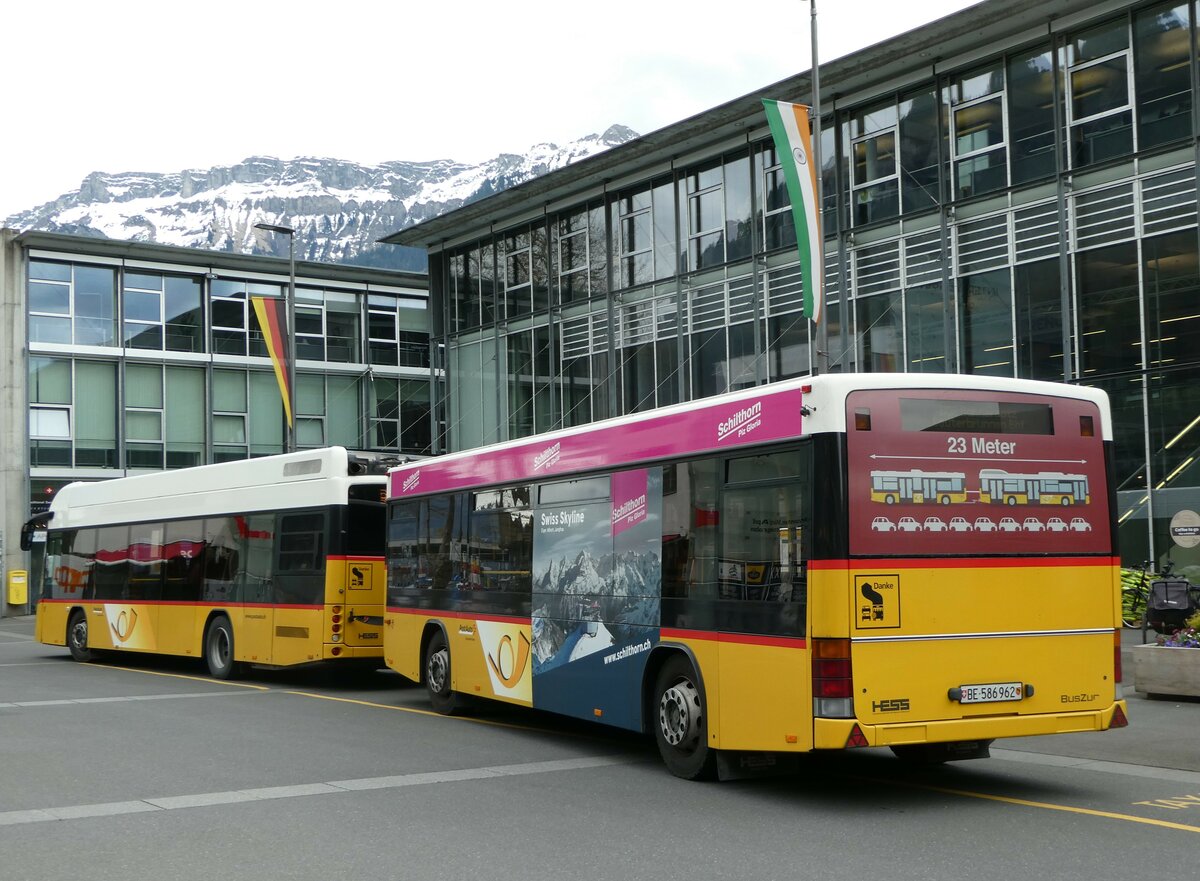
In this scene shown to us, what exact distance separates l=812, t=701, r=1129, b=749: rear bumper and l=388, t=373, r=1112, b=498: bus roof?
1.95m

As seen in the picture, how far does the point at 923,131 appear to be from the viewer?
2462 cm

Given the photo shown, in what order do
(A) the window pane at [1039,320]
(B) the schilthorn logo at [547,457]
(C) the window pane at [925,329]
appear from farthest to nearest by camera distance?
(C) the window pane at [925,329], (A) the window pane at [1039,320], (B) the schilthorn logo at [547,457]

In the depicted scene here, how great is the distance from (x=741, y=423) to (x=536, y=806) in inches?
121

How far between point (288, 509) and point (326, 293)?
30885 millimetres

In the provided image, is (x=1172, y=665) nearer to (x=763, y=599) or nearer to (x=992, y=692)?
(x=992, y=692)

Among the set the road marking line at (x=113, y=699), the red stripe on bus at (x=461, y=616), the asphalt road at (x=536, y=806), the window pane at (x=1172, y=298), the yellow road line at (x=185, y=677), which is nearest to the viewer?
the asphalt road at (x=536, y=806)

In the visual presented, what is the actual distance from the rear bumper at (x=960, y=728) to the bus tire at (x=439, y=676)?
676 cm

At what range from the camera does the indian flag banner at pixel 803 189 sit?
18188 mm

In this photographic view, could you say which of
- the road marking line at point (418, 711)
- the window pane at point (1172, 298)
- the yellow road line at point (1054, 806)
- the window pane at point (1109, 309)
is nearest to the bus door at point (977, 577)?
the yellow road line at point (1054, 806)

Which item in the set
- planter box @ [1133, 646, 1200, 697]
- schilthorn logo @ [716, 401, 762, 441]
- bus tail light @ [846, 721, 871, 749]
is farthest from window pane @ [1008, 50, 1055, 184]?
bus tail light @ [846, 721, 871, 749]

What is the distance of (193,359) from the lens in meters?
45.5

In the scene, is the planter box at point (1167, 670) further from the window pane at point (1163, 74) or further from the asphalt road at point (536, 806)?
the window pane at point (1163, 74)

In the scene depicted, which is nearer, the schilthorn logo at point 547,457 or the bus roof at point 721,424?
the bus roof at point 721,424

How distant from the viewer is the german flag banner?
31797 mm
